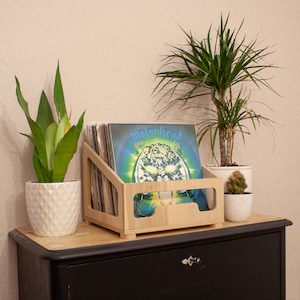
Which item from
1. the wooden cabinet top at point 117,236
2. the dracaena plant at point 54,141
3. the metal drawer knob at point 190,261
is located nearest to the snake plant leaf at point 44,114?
the dracaena plant at point 54,141

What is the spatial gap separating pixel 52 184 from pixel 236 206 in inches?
23.8

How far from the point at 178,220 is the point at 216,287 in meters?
0.24

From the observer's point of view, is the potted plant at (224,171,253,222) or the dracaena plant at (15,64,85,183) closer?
the dracaena plant at (15,64,85,183)

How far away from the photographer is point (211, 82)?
157 cm

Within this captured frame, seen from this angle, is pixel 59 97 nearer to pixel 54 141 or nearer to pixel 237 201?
pixel 54 141

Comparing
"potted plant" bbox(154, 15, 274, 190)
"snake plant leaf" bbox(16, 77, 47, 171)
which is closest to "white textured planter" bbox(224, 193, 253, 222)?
"potted plant" bbox(154, 15, 274, 190)

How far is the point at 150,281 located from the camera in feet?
3.84

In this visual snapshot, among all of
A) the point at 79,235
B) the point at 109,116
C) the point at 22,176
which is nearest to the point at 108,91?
the point at 109,116

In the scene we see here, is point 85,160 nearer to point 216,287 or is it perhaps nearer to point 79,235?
point 79,235

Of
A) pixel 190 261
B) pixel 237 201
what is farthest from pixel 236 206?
pixel 190 261

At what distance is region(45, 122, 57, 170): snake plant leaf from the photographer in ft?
4.09

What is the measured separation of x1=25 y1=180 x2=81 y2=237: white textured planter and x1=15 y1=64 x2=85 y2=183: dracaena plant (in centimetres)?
5

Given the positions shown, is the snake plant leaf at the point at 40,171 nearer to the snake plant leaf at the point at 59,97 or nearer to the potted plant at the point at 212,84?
the snake plant leaf at the point at 59,97

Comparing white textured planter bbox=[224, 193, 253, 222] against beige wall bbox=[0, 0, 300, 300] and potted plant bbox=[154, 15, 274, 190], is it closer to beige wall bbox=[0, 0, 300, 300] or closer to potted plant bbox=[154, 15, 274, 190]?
potted plant bbox=[154, 15, 274, 190]
